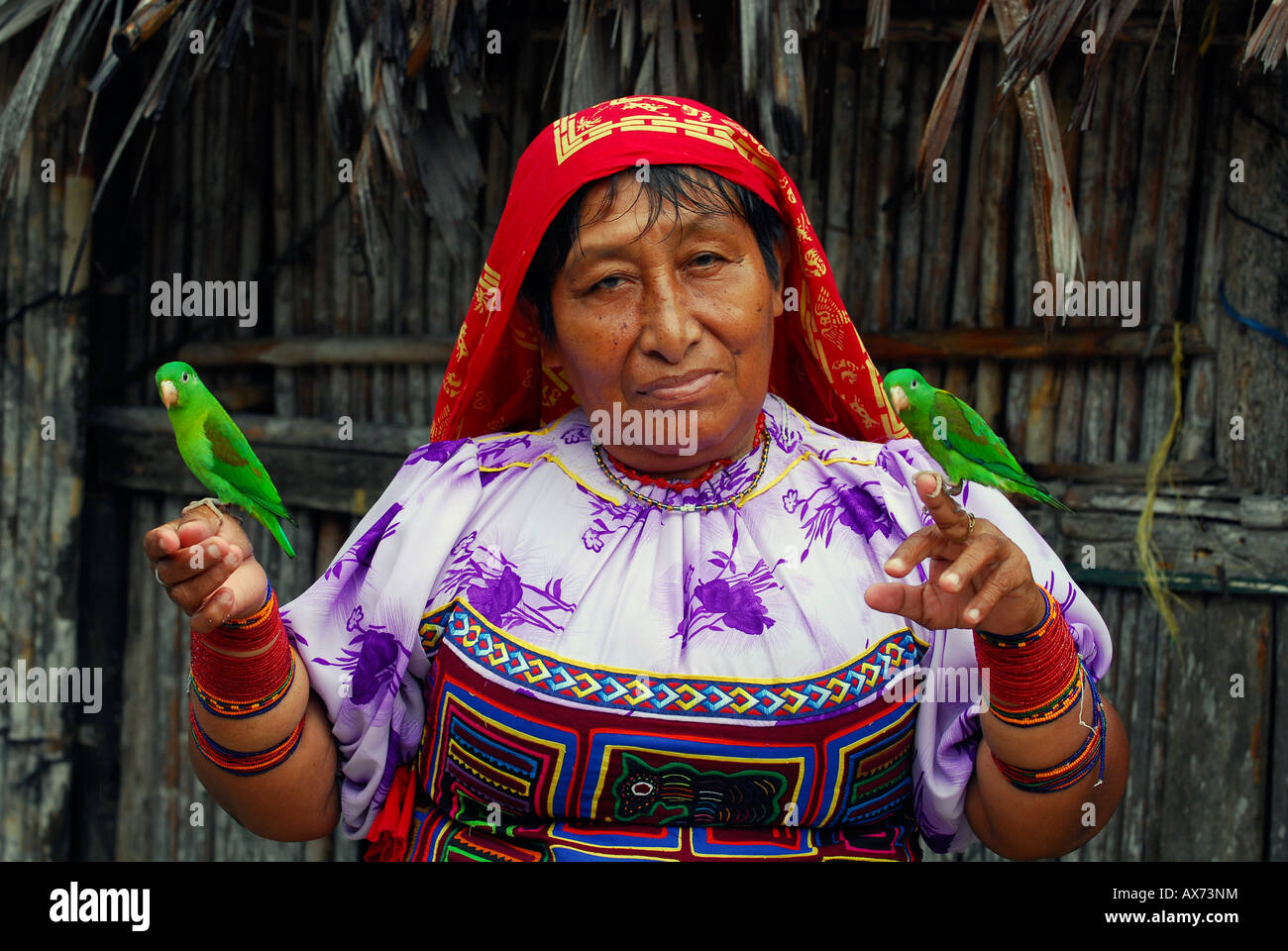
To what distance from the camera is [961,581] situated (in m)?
1.39

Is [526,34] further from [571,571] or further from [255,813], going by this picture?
[255,813]

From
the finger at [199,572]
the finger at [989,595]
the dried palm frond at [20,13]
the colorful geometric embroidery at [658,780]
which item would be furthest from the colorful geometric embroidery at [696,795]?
the dried palm frond at [20,13]

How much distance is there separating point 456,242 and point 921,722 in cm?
205

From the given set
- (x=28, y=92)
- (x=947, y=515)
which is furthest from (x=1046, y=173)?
(x=28, y=92)

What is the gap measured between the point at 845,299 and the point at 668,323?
1.67 metres

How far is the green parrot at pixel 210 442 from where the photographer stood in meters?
1.78

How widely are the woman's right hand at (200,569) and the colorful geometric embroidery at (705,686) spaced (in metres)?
0.41

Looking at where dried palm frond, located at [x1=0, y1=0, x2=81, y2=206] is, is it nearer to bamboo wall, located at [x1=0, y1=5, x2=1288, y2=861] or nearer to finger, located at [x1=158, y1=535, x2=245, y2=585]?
bamboo wall, located at [x1=0, y1=5, x2=1288, y2=861]

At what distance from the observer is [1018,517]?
6.10 feet

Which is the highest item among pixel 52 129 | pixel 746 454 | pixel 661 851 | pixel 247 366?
pixel 52 129

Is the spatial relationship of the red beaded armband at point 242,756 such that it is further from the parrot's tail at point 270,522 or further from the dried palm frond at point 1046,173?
the dried palm frond at point 1046,173

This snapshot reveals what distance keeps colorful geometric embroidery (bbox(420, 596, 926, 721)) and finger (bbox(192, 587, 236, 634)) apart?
0.42 metres

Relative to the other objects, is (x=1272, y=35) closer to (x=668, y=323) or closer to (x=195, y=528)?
(x=668, y=323)

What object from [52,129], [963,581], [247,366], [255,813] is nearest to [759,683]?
[963,581]
